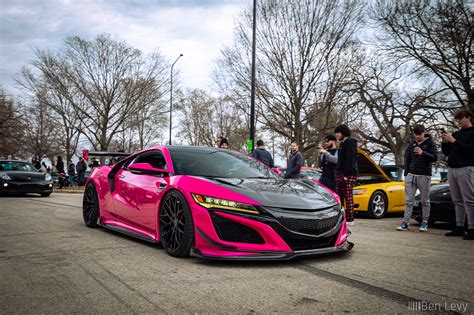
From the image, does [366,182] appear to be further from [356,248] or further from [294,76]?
[294,76]

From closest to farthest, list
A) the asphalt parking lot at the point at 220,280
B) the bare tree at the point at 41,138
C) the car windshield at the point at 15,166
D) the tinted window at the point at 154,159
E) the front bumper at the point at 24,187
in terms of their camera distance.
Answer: the asphalt parking lot at the point at 220,280
the tinted window at the point at 154,159
the front bumper at the point at 24,187
the car windshield at the point at 15,166
the bare tree at the point at 41,138

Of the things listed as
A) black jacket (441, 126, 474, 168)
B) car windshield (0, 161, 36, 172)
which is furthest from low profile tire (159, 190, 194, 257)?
car windshield (0, 161, 36, 172)

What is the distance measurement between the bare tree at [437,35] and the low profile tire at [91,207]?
14.8m

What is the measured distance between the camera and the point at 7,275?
374 cm

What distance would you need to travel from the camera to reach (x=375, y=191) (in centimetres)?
989

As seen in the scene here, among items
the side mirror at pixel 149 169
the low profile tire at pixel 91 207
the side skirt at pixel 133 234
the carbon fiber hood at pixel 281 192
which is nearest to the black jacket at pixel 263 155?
the low profile tire at pixel 91 207

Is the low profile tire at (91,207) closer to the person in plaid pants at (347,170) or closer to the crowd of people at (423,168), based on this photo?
the crowd of people at (423,168)

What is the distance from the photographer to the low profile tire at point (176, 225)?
425 centimetres

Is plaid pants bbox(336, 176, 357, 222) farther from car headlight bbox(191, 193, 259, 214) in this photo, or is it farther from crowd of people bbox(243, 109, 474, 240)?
car headlight bbox(191, 193, 259, 214)

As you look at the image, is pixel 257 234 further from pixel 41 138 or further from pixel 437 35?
pixel 41 138

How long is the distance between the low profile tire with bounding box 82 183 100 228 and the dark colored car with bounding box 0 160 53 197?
866 centimetres

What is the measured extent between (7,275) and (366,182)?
27.6ft

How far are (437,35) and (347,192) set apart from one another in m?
13.4

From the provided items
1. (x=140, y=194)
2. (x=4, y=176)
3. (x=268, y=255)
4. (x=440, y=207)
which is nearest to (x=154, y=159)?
(x=140, y=194)
